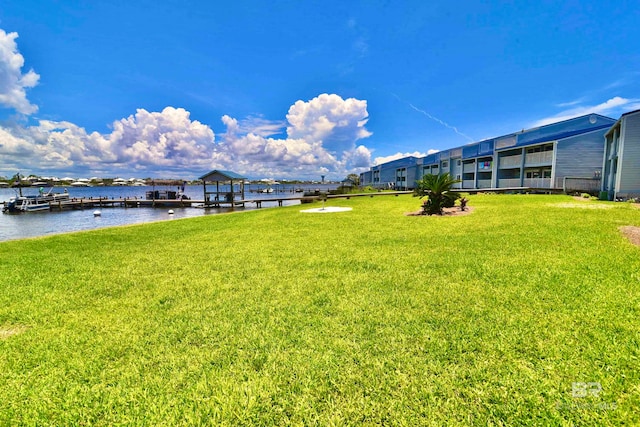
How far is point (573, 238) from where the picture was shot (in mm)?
7383

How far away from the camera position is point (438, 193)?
13203mm

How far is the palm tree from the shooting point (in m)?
13.2

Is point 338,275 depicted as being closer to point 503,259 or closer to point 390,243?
point 390,243

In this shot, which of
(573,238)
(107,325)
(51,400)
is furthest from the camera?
(573,238)

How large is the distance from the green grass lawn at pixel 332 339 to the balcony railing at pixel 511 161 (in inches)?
1144

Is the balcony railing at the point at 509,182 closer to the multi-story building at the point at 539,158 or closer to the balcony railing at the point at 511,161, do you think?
the multi-story building at the point at 539,158

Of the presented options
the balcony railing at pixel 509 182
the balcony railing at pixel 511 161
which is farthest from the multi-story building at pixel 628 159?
the balcony railing at pixel 509 182

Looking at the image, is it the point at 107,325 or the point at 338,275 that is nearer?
the point at 107,325

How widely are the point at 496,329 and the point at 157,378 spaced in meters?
3.74

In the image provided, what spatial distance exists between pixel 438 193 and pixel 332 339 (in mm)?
11525

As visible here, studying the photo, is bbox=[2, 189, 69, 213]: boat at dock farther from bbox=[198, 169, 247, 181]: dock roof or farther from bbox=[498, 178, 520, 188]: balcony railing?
bbox=[498, 178, 520, 188]: balcony railing

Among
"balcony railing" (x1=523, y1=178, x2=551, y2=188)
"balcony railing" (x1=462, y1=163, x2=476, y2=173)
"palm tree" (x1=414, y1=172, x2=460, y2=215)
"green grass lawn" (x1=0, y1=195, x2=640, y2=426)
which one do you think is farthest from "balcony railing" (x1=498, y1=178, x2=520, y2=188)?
"green grass lawn" (x1=0, y1=195, x2=640, y2=426)

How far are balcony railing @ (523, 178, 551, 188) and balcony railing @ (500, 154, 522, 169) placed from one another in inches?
86.8

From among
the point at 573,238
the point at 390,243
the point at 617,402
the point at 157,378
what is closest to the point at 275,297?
the point at 157,378
